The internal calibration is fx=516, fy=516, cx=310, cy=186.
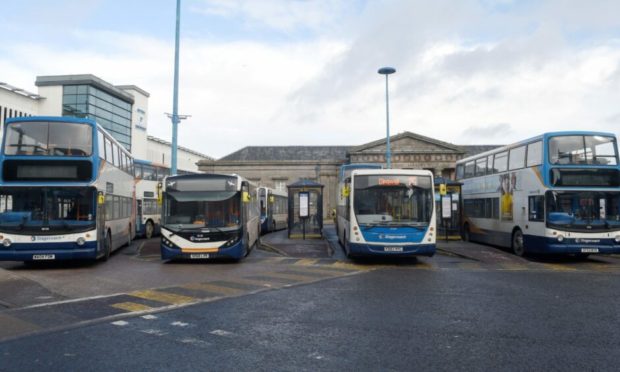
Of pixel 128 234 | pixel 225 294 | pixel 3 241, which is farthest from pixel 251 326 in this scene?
pixel 128 234

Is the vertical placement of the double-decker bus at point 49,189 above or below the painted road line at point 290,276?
above

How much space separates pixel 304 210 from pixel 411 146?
4521 cm

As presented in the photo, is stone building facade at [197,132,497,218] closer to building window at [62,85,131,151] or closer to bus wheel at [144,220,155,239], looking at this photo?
building window at [62,85,131,151]

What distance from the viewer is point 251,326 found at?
7.08m

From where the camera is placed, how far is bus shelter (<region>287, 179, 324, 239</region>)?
2353 centimetres

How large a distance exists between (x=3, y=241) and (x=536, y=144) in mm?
15404

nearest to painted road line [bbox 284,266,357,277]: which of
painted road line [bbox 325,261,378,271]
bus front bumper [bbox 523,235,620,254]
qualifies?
painted road line [bbox 325,261,378,271]

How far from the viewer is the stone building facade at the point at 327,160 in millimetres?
65625

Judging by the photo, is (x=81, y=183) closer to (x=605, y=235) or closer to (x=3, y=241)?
(x=3, y=241)

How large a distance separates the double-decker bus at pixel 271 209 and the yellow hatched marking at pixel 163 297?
15759 mm

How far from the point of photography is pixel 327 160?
71.8 metres

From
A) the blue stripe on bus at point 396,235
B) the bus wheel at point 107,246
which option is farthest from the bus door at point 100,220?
the blue stripe on bus at point 396,235

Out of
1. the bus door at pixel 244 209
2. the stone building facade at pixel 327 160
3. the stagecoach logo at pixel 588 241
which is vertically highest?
the stone building facade at pixel 327 160

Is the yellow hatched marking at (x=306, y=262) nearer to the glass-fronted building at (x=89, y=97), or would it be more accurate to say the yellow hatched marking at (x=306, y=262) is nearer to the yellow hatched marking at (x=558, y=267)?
the yellow hatched marking at (x=558, y=267)
